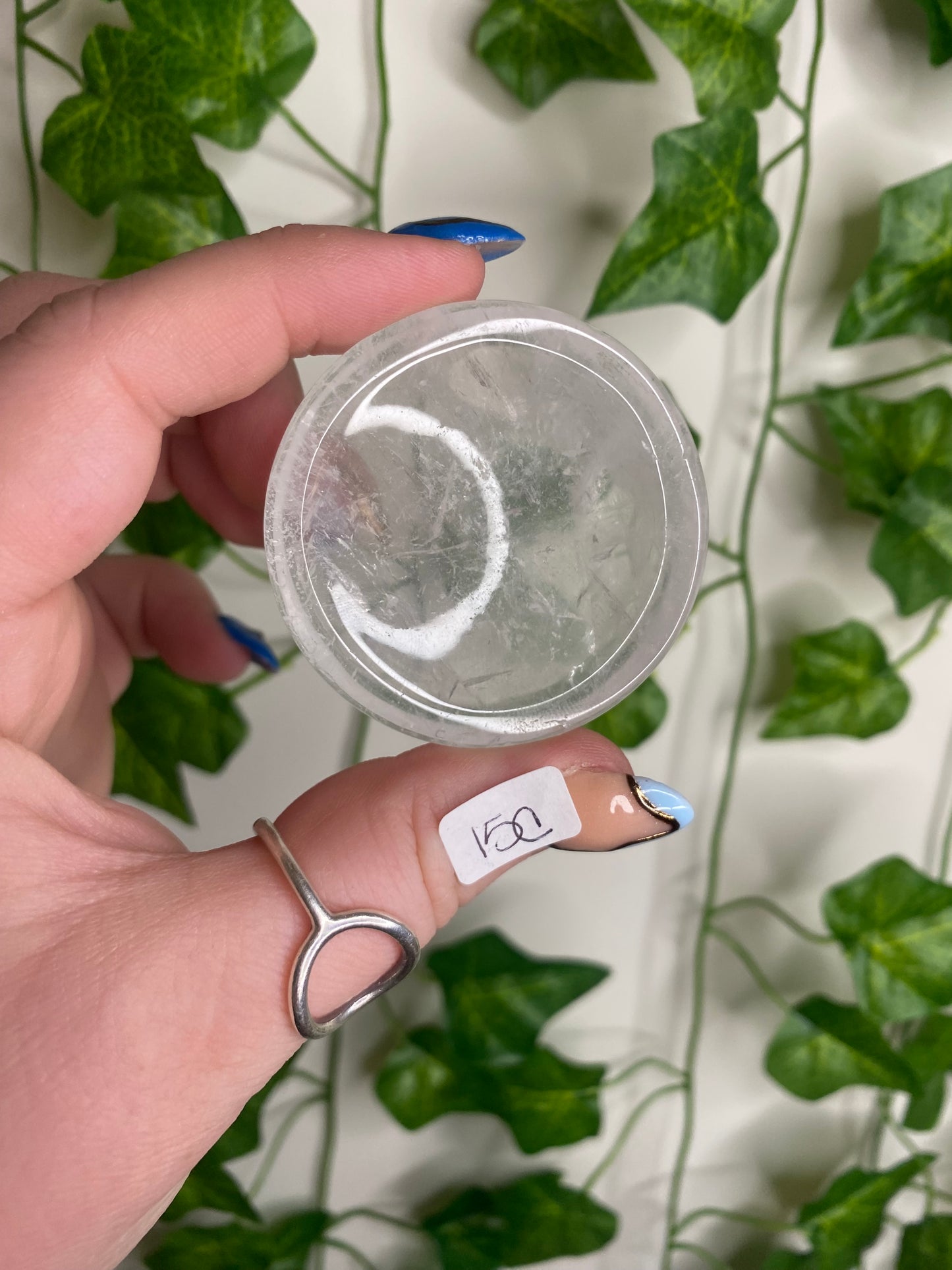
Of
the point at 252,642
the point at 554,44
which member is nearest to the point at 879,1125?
the point at 252,642

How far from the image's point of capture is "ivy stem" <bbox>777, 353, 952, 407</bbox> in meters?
0.65

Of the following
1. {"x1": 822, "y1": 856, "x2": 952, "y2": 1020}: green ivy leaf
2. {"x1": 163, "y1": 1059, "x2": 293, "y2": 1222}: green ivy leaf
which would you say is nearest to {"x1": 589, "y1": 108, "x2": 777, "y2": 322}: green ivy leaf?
{"x1": 822, "y1": 856, "x2": 952, "y2": 1020}: green ivy leaf

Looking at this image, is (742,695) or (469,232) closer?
(469,232)

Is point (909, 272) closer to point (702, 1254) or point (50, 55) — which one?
point (50, 55)

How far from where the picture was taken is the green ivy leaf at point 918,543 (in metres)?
0.62

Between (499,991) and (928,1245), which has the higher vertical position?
(499,991)

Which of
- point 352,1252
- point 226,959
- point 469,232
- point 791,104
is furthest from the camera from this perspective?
point 352,1252

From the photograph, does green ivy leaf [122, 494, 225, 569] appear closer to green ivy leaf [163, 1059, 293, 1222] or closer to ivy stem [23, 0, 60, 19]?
ivy stem [23, 0, 60, 19]

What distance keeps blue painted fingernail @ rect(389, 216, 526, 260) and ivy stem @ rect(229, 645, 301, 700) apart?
0.33 metres

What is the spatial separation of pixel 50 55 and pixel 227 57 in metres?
0.12

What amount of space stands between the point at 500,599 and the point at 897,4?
527mm

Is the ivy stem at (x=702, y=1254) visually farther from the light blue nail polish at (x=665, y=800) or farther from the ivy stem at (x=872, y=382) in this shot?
the ivy stem at (x=872, y=382)

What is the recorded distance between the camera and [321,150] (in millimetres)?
591

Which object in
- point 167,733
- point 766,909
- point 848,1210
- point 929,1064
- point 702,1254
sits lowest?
point 702,1254
